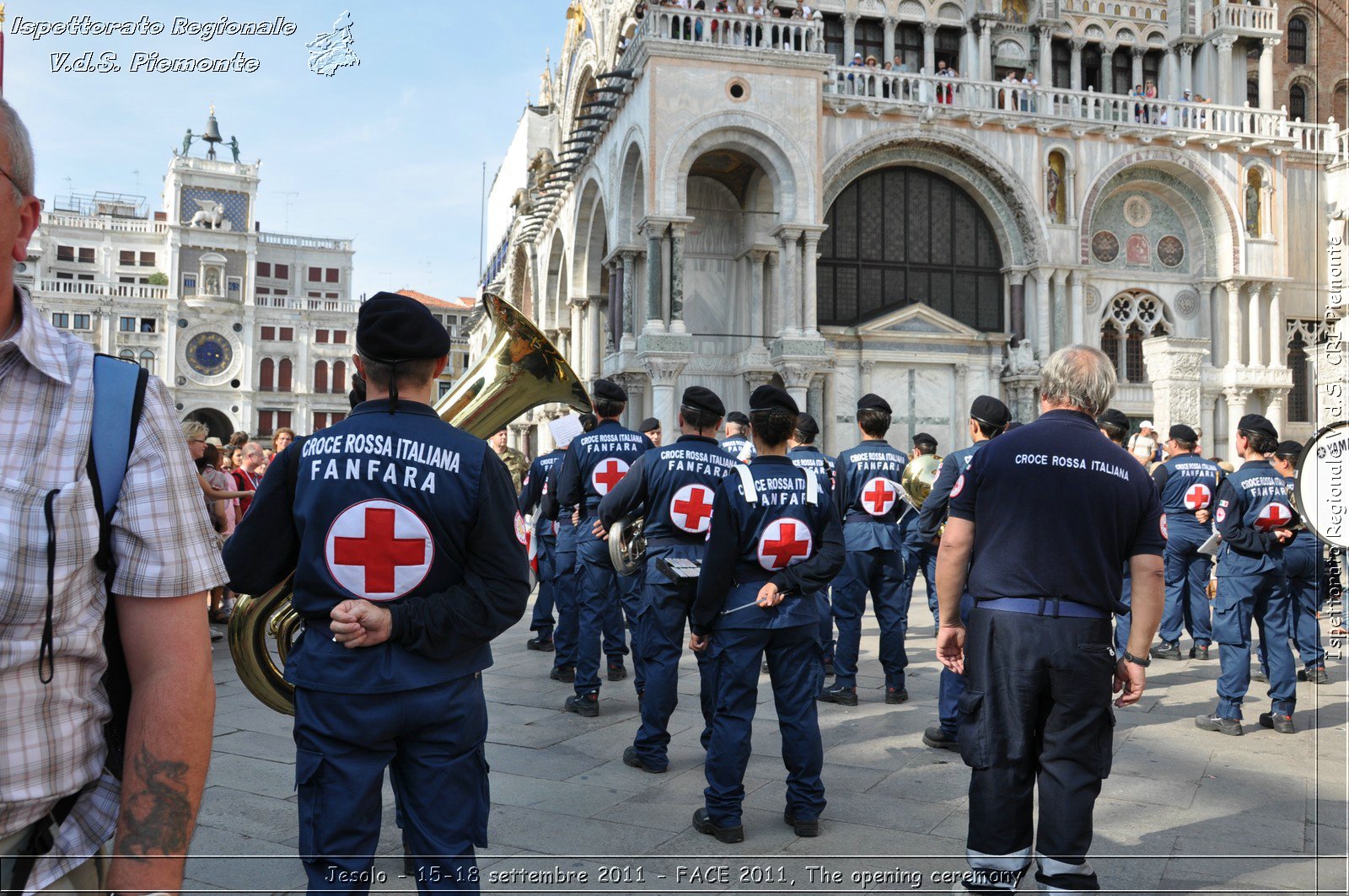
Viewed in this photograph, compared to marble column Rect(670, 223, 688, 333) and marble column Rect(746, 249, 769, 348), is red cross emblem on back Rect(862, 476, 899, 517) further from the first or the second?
marble column Rect(746, 249, 769, 348)

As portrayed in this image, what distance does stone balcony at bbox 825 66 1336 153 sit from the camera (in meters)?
23.8

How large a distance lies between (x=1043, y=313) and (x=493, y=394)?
22804 mm

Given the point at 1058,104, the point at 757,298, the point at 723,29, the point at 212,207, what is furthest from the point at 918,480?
the point at 212,207

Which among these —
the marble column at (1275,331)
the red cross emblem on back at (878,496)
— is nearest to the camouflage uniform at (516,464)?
A: the red cross emblem on back at (878,496)

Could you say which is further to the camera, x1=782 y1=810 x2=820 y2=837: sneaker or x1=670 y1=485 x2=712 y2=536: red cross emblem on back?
x1=670 y1=485 x2=712 y2=536: red cross emblem on back

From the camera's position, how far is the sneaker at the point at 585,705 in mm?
7230

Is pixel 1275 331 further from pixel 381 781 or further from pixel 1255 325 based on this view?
pixel 381 781

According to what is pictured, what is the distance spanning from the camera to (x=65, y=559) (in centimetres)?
165

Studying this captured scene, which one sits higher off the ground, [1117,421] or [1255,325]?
[1255,325]

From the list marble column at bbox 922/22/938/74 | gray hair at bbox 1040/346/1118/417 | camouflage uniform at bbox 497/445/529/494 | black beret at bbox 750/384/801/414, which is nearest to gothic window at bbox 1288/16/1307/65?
marble column at bbox 922/22/938/74

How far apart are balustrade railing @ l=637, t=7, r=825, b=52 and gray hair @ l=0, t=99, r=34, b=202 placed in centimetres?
2081

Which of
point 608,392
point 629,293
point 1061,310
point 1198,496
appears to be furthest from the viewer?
point 1061,310

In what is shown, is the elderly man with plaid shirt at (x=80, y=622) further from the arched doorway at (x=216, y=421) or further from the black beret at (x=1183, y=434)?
the arched doorway at (x=216, y=421)

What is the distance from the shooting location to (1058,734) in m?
3.64
